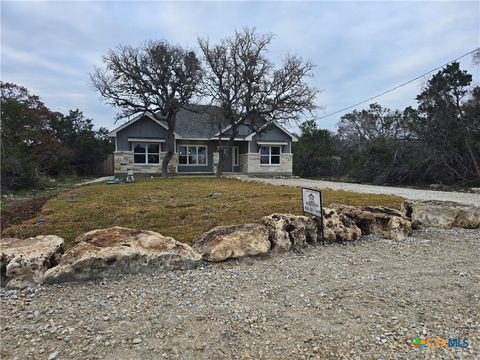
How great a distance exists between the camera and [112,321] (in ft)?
9.70

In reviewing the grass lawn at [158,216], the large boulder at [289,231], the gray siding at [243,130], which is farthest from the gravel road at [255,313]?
the gray siding at [243,130]

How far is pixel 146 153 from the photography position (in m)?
23.0

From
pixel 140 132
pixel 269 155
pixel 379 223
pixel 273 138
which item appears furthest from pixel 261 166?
pixel 379 223

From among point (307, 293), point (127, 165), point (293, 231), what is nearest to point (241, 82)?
point (127, 165)

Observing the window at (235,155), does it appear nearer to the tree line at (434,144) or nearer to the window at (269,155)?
the window at (269,155)

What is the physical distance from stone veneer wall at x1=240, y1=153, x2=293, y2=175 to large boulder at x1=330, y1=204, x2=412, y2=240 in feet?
60.6

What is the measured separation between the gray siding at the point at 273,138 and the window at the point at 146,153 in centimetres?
711

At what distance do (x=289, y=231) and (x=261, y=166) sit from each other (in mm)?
20015

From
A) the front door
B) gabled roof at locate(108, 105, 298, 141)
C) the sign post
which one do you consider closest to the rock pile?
the sign post

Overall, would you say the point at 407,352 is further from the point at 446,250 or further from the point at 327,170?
the point at 327,170

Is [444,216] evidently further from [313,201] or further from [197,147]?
[197,147]

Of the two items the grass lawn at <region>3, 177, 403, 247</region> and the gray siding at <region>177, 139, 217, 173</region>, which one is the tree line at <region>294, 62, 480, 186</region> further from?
the gray siding at <region>177, 139, 217, 173</region>

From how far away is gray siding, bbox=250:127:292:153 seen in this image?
984 inches

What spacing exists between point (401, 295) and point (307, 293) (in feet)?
3.34
